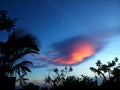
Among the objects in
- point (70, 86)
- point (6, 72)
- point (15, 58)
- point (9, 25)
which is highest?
point (9, 25)

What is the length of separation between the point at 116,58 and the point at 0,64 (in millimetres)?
45664

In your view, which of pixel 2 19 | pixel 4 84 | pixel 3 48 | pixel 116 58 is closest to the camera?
pixel 4 84

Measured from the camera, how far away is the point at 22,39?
9203mm

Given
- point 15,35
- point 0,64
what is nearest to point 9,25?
point 15,35

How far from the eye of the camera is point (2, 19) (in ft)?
33.2

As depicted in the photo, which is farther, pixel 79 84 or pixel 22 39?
pixel 79 84

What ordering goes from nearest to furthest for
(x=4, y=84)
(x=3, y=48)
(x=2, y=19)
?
(x=4, y=84)
(x=3, y=48)
(x=2, y=19)

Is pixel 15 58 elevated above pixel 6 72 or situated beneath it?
elevated above

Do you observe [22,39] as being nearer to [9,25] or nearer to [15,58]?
[15,58]

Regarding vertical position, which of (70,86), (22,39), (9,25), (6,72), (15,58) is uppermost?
(9,25)

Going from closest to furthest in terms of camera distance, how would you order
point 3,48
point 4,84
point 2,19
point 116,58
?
point 4,84 → point 3,48 → point 2,19 → point 116,58

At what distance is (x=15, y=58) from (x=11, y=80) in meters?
1.10

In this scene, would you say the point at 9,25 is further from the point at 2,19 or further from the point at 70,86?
the point at 70,86

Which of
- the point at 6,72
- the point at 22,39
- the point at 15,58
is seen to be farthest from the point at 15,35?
the point at 6,72
